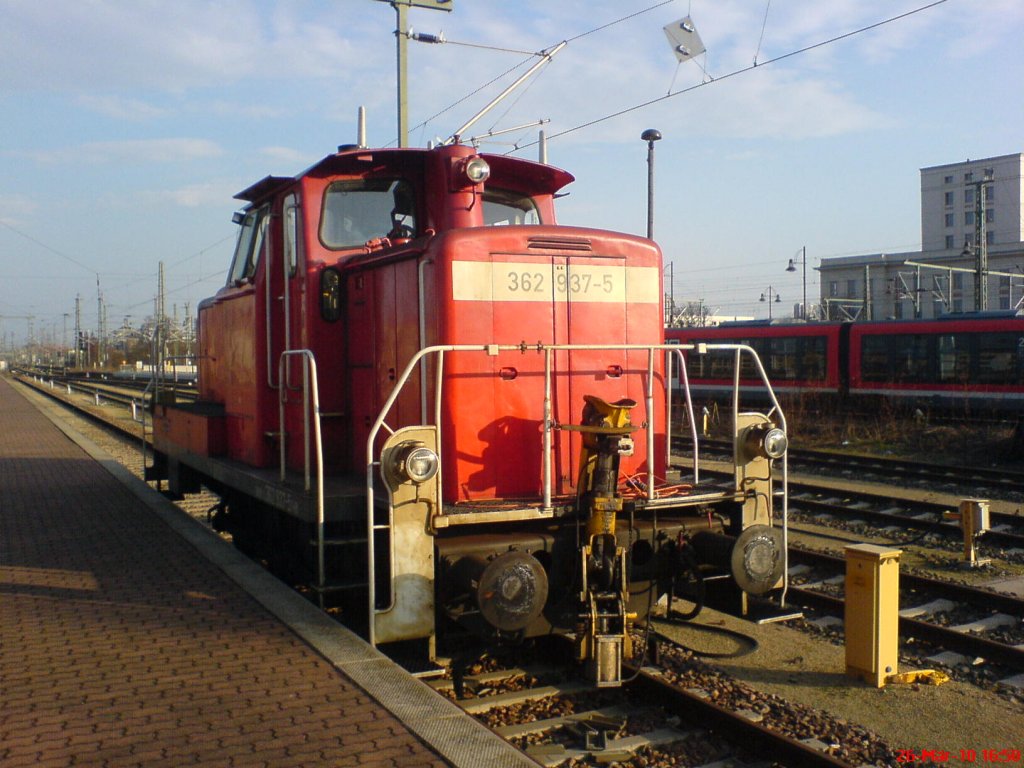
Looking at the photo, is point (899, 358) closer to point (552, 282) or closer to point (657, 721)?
point (552, 282)

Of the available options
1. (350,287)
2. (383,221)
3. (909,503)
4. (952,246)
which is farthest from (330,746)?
(952,246)

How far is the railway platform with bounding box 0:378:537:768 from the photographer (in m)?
3.73

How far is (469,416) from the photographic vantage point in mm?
5355

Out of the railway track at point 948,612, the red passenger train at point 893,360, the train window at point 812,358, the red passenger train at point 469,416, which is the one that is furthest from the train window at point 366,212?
the train window at point 812,358

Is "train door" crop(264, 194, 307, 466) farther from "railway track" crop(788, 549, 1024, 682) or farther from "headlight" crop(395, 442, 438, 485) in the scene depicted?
"railway track" crop(788, 549, 1024, 682)

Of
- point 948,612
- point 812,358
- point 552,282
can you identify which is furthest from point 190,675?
point 812,358

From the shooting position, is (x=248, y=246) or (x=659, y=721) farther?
(x=248, y=246)

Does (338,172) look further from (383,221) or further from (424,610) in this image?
(424,610)

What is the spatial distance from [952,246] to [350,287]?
8691 cm

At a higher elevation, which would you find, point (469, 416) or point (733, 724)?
point (469, 416)

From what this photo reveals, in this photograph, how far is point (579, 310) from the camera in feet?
18.5

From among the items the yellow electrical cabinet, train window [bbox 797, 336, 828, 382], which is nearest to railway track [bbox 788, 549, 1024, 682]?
the yellow electrical cabinet

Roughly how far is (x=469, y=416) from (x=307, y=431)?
1057 millimetres

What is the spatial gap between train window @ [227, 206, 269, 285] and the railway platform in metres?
2.26
